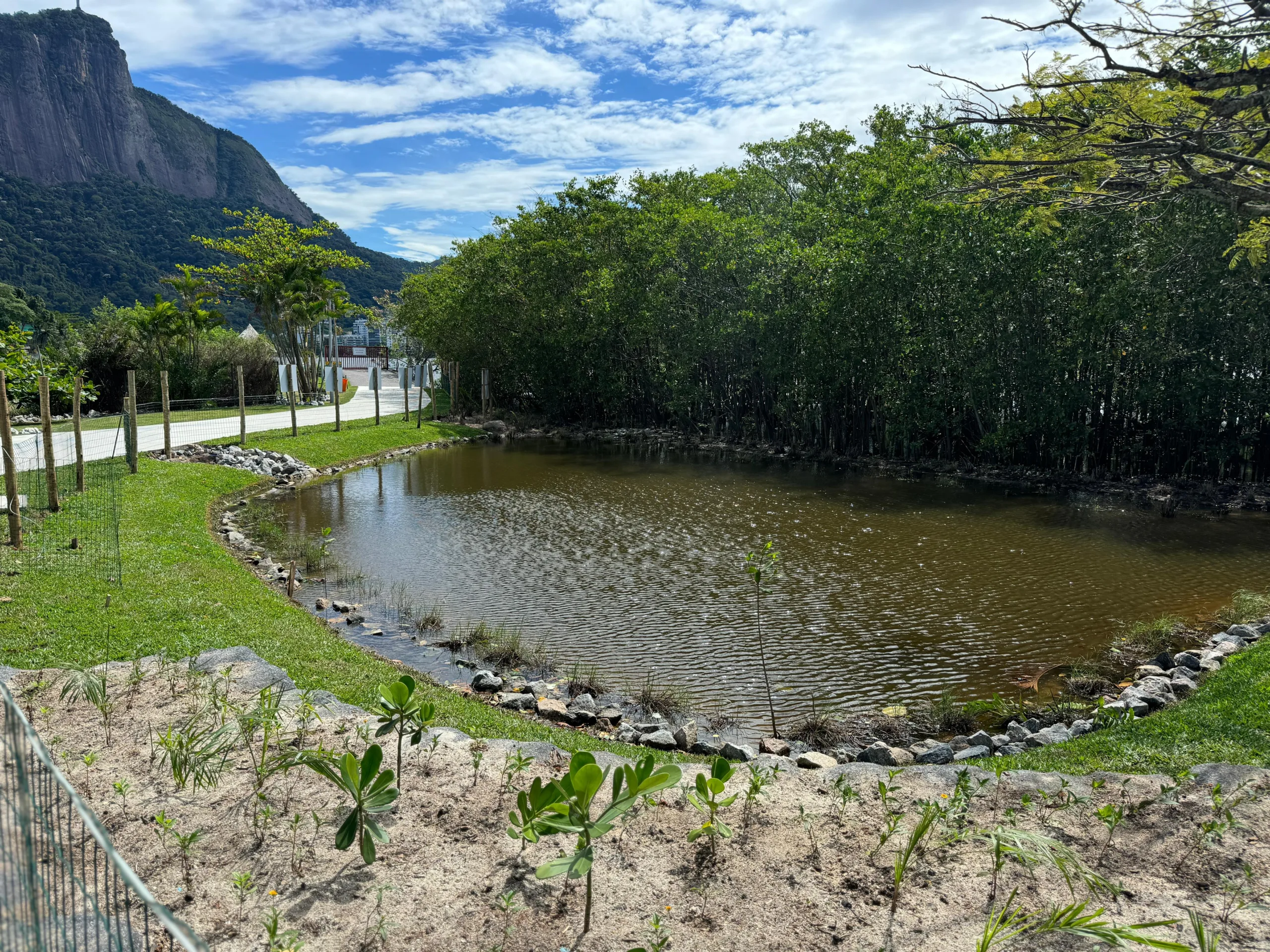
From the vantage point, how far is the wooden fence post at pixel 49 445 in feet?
34.3

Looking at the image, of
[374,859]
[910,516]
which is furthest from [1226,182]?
[910,516]

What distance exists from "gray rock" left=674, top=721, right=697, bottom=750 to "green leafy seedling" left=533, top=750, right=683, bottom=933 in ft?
10.1

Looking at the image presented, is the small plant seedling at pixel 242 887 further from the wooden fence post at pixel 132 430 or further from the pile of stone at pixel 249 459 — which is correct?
the pile of stone at pixel 249 459

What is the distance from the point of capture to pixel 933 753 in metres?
6.38

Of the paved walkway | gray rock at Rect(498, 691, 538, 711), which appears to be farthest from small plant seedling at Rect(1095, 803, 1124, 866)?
the paved walkway

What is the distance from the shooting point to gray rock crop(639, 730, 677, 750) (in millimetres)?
6539

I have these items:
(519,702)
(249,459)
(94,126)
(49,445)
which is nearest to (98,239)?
(94,126)

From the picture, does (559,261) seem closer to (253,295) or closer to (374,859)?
(253,295)

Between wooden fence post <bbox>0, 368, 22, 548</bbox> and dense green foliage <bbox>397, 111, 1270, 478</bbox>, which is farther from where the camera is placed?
dense green foliage <bbox>397, 111, 1270, 478</bbox>

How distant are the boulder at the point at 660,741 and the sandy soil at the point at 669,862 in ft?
5.10

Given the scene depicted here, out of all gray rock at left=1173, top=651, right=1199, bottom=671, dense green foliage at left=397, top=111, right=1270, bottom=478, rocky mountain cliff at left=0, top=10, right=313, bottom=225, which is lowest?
gray rock at left=1173, top=651, right=1199, bottom=671

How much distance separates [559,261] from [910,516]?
19.9m

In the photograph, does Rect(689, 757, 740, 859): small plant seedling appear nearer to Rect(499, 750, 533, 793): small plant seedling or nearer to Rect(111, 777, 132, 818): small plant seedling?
Rect(499, 750, 533, 793): small plant seedling

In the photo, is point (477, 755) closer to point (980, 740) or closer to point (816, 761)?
point (816, 761)
